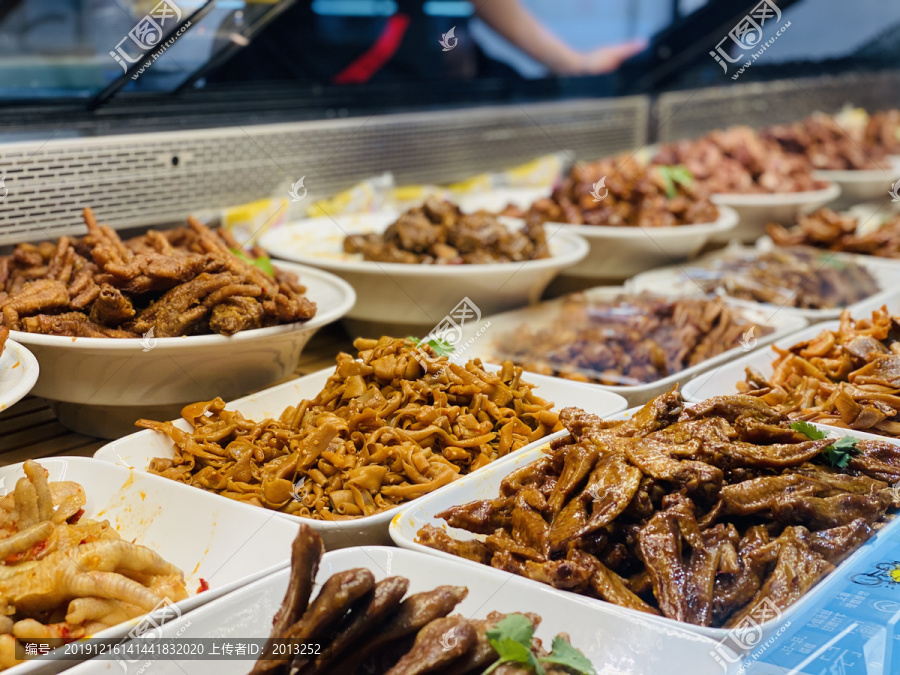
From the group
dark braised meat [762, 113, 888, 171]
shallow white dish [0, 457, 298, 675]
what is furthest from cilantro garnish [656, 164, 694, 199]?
shallow white dish [0, 457, 298, 675]

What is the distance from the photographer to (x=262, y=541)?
4.76 ft

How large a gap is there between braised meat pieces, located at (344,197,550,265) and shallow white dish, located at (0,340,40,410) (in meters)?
1.20

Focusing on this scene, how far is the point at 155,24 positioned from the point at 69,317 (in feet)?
3.22

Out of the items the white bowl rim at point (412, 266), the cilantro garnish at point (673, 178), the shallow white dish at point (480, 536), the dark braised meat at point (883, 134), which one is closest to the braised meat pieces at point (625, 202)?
the cilantro garnish at point (673, 178)

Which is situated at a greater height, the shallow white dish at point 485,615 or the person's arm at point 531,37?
the person's arm at point 531,37

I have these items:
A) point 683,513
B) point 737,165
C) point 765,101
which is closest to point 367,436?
point 683,513

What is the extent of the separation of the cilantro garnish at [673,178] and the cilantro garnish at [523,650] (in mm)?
2851

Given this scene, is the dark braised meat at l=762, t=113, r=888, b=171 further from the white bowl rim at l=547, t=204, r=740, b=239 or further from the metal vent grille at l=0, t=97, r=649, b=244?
the white bowl rim at l=547, t=204, r=740, b=239

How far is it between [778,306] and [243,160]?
1.84 m

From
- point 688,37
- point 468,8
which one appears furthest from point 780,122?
point 468,8

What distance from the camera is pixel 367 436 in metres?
1.74

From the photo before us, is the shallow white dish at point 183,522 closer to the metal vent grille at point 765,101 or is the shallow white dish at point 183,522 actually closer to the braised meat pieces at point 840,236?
the braised meat pieces at point 840,236

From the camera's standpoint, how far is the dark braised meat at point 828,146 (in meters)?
5.11

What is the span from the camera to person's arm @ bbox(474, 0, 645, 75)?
4723 millimetres
